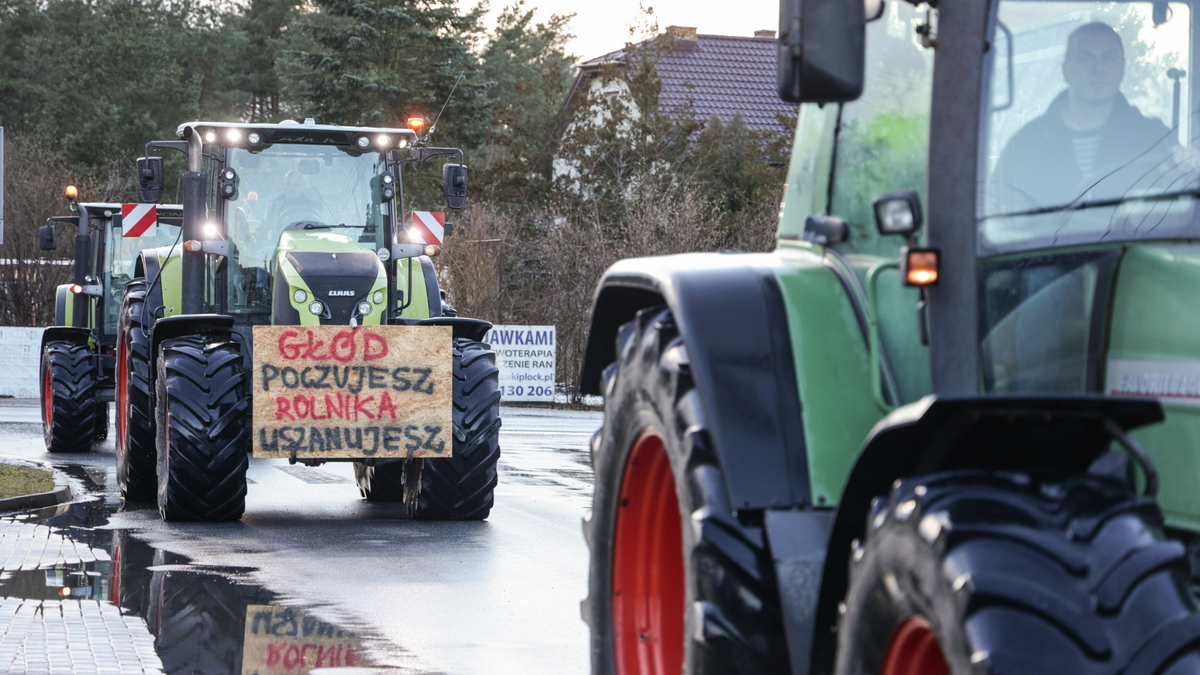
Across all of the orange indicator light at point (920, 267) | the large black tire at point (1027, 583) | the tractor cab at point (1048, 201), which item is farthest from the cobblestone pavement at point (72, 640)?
the large black tire at point (1027, 583)

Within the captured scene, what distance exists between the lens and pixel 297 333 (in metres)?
10.9

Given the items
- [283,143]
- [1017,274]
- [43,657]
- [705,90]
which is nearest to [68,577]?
[43,657]

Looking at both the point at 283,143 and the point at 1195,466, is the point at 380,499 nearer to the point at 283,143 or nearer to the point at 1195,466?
the point at 283,143

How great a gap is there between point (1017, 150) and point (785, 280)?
0.73 m

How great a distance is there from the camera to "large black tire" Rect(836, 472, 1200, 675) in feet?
7.87

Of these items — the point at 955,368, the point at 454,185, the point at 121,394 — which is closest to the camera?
the point at 955,368

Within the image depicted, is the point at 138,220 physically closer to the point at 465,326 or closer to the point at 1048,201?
the point at 465,326

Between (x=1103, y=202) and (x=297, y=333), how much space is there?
26.8ft

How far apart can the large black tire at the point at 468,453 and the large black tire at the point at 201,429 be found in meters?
1.30

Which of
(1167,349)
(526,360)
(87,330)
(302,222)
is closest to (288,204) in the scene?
(302,222)

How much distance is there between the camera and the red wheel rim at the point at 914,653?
2.69 meters

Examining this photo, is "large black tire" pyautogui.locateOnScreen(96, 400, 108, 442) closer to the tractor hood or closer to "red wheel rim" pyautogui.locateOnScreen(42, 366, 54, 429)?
"red wheel rim" pyautogui.locateOnScreen(42, 366, 54, 429)

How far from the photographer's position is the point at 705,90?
46.5m

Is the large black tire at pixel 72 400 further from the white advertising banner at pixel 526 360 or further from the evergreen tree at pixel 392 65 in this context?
the evergreen tree at pixel 392 65
